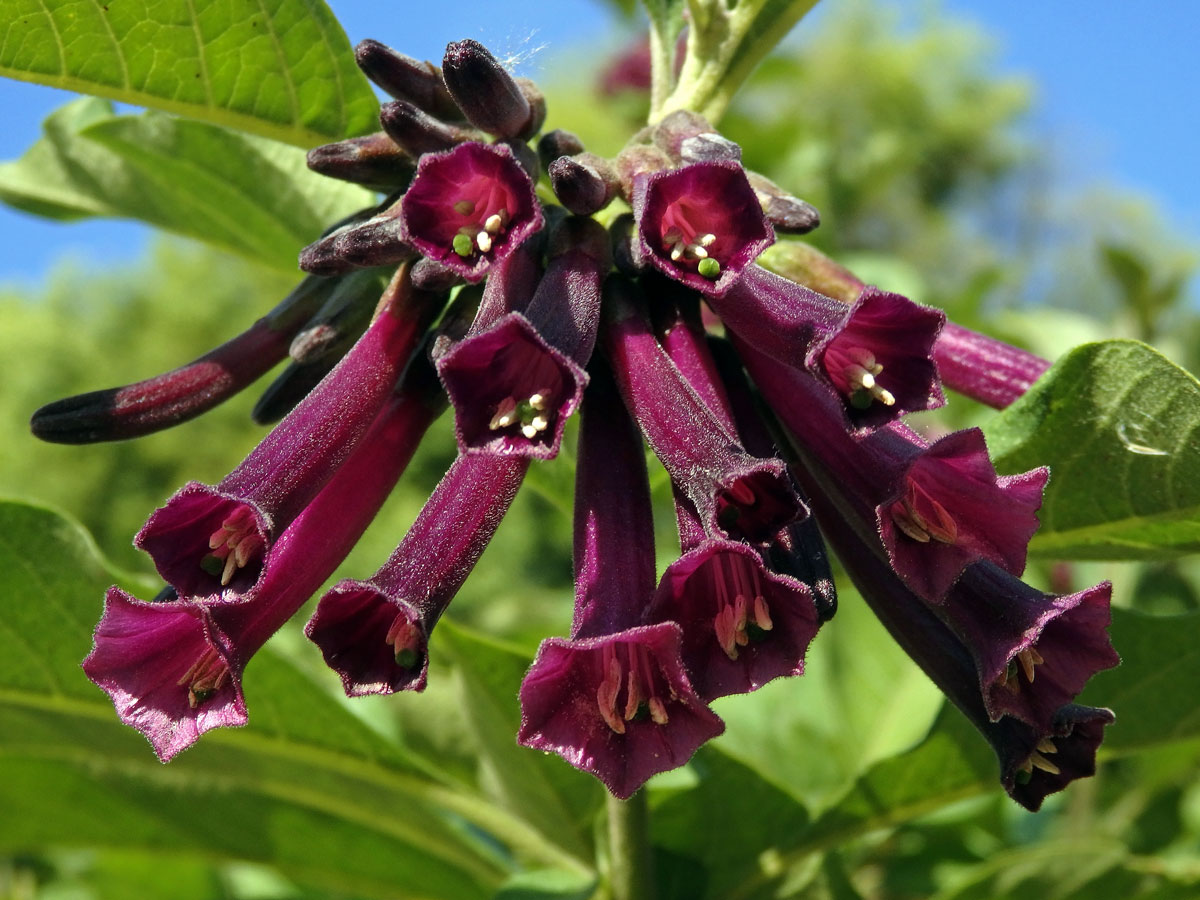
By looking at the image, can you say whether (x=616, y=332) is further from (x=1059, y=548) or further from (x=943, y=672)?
(x=1059, y=548)

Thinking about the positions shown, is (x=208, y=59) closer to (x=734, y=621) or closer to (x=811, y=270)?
(x=811, y=270)

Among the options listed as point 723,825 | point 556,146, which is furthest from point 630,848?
point 556,146

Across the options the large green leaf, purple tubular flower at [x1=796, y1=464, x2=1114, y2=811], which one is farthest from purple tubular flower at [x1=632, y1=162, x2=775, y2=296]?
the large green leaf

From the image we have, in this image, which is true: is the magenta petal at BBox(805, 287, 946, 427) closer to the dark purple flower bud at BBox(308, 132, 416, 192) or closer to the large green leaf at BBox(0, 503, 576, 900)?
the dark purple flower bud at BBox(308, 132, 416, 192)

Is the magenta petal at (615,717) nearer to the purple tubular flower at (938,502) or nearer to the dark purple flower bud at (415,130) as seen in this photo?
the purple tubular flower at (938,502)

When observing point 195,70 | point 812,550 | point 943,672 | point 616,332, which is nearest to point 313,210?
point 195,70

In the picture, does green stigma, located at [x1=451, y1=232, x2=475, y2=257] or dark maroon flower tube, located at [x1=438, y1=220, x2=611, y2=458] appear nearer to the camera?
dark maroon flower tube, located at [x1=438, y1=220, x2=611, y2=458]
